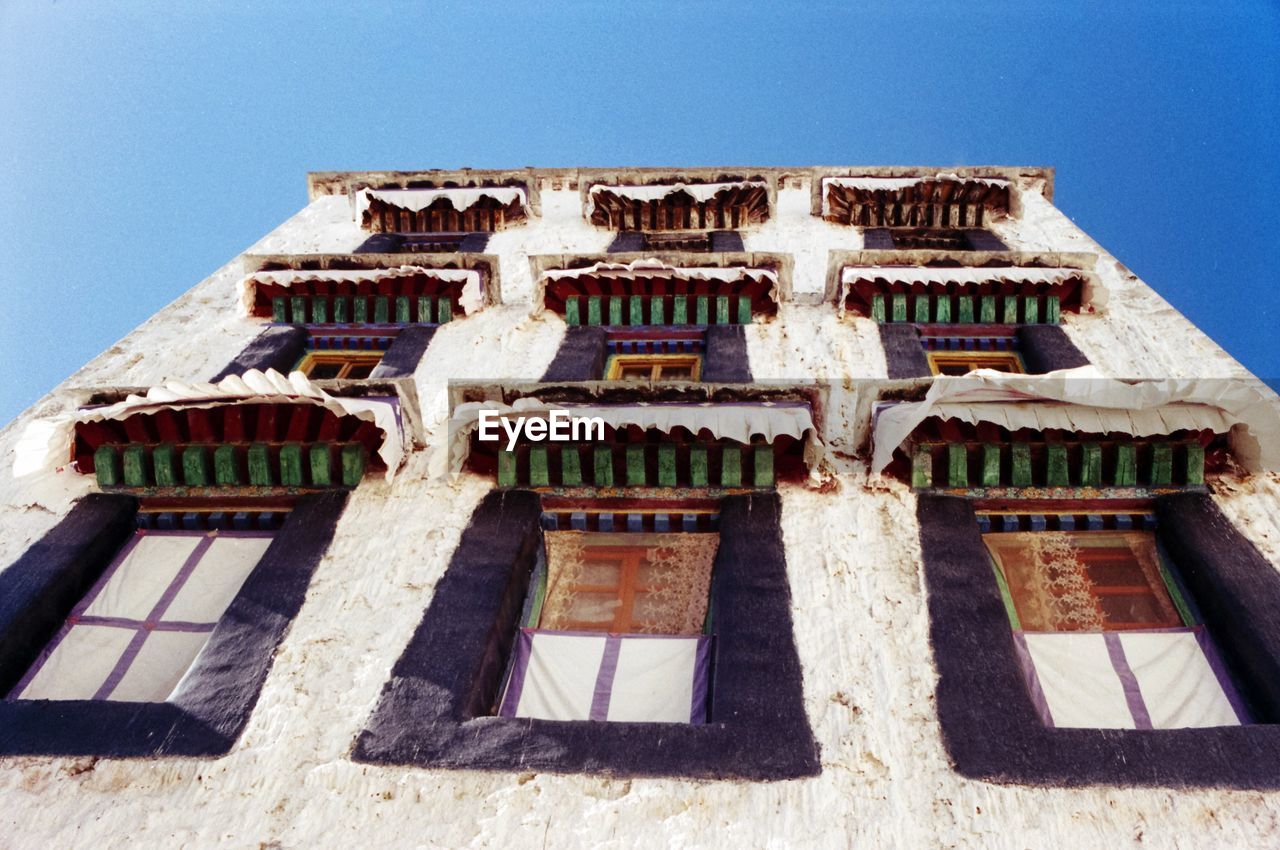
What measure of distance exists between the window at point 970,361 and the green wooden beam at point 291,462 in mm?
7171

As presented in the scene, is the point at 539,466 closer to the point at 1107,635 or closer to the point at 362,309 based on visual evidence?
the point at 1107,635

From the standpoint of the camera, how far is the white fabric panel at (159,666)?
6352 millimetres

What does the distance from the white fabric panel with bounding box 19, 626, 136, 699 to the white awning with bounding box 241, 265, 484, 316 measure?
19.7ft

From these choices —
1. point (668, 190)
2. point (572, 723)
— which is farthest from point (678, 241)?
point (572, 723)

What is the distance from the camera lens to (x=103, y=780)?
5.44m

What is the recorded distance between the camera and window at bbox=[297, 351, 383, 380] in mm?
11070

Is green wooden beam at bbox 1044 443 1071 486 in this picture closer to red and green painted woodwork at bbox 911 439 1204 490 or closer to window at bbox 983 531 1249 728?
red and green painted woodwork at bbox 911 439 1204 490

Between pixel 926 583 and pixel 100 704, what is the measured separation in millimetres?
6106

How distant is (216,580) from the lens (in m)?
7.30

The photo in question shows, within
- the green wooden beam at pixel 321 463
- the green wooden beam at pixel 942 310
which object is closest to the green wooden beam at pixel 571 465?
the green wooden beam at pixel 321 463

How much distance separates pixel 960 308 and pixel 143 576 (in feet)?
31.0

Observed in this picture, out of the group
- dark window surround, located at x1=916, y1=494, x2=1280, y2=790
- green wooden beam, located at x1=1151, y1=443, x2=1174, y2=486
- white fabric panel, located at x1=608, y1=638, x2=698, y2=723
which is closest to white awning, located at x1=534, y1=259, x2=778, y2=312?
dark window surround, located at x1=916, y1=494, x2=1280, y2=790

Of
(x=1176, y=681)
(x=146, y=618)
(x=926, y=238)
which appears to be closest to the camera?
(x=1176, y=681)

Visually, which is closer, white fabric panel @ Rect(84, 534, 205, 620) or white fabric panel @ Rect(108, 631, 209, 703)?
white fabric panel @ Rect(108, 631, 209, 703)
